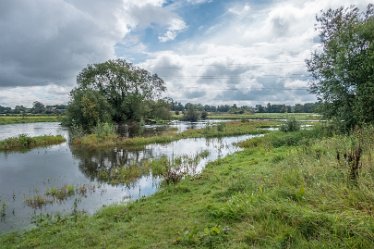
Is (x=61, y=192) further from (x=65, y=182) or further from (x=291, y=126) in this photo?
(x=291, y=126)

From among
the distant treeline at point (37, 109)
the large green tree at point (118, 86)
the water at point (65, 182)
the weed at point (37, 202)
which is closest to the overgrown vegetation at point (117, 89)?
the large green tree at point (118, 86)

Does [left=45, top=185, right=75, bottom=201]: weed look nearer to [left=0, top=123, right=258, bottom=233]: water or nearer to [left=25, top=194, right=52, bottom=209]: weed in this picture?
[left=0, top=123, right=258, bottom=233]: water

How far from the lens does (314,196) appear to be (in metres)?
6.54

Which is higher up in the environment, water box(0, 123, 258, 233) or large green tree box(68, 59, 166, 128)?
large green tree box(68, 59, 166, 128)

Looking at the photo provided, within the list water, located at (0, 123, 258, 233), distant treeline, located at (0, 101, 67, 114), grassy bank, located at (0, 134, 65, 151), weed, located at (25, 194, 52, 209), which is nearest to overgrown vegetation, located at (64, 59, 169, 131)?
grassy bank, located at (0, 134, 65, 151)

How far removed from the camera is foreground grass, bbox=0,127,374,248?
5207 millimetres

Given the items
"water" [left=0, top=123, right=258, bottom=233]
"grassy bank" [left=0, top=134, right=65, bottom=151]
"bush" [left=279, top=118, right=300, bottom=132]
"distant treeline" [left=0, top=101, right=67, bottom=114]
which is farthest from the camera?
"distant treeline" [left=0, top=101, right=67, bottom=114]

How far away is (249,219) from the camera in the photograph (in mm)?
6355

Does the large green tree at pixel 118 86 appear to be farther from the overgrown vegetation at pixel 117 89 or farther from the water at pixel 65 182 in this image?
the water at pixel 65 182

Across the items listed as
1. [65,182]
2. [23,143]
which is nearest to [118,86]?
[23,143]

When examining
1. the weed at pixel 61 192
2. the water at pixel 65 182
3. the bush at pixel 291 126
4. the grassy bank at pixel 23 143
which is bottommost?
the water at pixel 65 182

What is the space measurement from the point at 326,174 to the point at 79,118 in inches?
1869

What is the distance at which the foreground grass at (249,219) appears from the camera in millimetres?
5207

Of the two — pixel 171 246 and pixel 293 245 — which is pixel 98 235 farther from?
pixel 293 245
